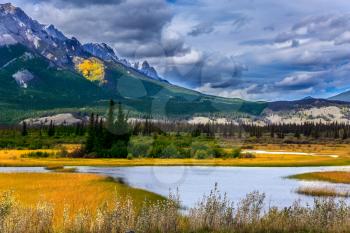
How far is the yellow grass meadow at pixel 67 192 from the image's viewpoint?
3847 cm

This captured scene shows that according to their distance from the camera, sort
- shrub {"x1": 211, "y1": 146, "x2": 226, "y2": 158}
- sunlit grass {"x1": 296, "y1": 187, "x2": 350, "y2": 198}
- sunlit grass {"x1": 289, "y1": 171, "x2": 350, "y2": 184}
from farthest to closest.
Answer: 1. shrub {"x1": 211, "y1": 146, "x2": 226, "y2": 158}
2. sunlit grass {"x1": 289, "y1": 171, "x2": 350, "y2": 184}
3. sunlit grass {"x1": 296, "y1": 187, "x2": 350, "y2": 198}

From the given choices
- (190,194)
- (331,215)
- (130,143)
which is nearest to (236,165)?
(130,143)

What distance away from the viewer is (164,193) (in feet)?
163

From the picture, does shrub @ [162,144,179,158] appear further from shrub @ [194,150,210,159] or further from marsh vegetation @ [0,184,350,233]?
marsh vegetation @ [0,184,350,233]

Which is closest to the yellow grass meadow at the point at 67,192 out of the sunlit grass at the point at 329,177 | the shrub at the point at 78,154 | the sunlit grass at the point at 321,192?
the sunlit grass at the point at 321,192

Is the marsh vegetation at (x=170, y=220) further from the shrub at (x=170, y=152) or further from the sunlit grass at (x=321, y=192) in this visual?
the shrub at (x=170, y=152)

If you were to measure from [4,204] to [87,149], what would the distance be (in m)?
107

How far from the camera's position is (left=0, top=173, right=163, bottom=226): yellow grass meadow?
1515 inches

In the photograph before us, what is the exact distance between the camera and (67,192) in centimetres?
4588

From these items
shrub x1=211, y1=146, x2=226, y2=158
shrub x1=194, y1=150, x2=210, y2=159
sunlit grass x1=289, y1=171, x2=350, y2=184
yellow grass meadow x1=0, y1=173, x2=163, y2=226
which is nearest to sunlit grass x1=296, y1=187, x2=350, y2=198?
sunlit grass x1=289, y1=171, x2=350, y2=184

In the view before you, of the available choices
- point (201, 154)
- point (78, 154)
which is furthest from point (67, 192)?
point (201, 154)

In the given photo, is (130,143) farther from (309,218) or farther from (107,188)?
(309,218)

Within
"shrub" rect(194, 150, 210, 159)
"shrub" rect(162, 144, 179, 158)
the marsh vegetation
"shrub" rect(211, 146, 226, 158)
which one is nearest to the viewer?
the marsh vegetation

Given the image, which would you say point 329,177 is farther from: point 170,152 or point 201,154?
point 170,152
